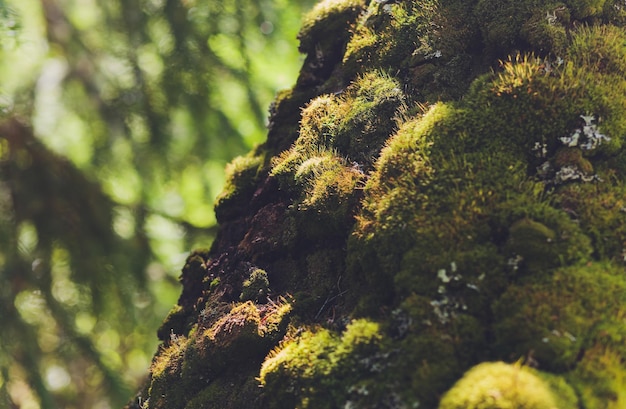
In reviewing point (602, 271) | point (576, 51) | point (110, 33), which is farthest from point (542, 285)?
point (110, 33)

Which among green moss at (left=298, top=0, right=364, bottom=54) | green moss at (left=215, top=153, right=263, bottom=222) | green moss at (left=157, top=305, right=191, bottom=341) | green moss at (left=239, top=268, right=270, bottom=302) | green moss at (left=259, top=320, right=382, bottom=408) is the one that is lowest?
green moss at (left=259, top=320, right=382, bottom=408)

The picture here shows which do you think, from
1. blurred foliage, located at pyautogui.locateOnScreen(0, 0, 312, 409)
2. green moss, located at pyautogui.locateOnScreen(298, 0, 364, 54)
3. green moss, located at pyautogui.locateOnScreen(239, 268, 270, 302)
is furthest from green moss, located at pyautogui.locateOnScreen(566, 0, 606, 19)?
blurred foliage, located at pyautogui.locateOnScreen(0, 0, 312, 409)

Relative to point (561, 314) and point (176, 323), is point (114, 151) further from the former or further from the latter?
point (561, 314)

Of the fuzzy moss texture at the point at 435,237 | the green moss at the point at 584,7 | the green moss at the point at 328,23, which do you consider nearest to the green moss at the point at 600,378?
the fuzzy moss texture at the point at 435,237

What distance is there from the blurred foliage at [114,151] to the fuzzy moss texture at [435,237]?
8.08 ft

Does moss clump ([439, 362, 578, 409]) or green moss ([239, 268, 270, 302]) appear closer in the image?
moss clump ([439, 362, 578, 409])

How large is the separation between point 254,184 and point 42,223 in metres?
3.22

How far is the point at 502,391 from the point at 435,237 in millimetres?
874

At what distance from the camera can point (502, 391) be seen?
7.36 feet

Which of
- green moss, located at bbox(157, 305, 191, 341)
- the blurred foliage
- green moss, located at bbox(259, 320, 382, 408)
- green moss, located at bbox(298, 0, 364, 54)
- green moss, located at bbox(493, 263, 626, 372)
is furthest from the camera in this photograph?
the blurred foliage

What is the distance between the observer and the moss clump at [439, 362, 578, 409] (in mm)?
2219

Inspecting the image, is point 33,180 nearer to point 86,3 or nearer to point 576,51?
point 86,3

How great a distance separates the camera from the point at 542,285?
262 cm

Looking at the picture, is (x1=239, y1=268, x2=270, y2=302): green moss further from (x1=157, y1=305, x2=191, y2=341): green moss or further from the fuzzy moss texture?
(x1=157, y1=305, x2=191, y2=341): green moss
